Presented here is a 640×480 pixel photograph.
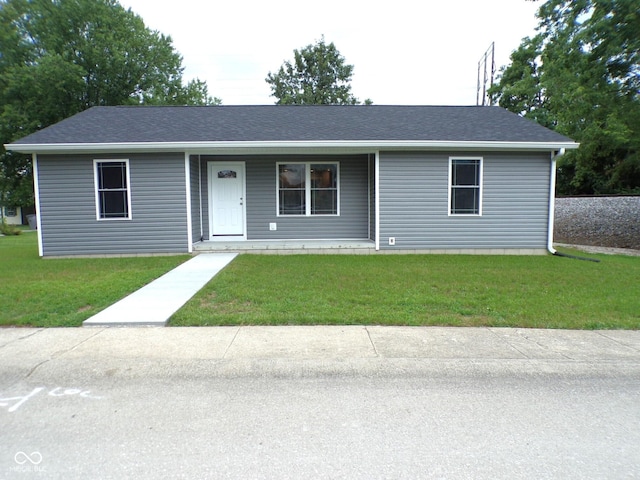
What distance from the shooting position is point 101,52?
82.3 feet

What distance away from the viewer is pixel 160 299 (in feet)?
19.9

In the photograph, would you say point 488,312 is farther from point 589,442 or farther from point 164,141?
point 164,141

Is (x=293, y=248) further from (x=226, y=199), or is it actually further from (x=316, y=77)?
(x=316, y=77)

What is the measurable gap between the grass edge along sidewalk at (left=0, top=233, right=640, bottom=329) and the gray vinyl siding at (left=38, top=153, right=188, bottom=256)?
742mm

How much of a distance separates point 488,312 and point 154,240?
8.24 m

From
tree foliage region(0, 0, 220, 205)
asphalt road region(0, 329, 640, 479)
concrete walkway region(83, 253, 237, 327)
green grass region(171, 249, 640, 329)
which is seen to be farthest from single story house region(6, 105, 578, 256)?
tree foliage region(0, 0, 220, 205)

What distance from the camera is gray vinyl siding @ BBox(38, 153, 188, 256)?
10094 mm

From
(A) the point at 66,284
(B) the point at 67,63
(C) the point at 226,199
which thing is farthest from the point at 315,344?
(B) the point at 67,63

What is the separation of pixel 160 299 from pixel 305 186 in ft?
20.8

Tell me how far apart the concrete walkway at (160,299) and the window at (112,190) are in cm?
280

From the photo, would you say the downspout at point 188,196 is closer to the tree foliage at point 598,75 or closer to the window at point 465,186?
the window at point 465,186

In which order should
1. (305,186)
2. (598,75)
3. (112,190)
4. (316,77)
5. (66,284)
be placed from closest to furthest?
(66,284)
(112,190)
(305,186)
(598,75)
(316,77)

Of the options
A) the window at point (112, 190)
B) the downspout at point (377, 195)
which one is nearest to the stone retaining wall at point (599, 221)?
the downspout at point (377, 195)

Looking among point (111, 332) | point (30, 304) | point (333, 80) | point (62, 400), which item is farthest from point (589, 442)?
point (333, 80)
